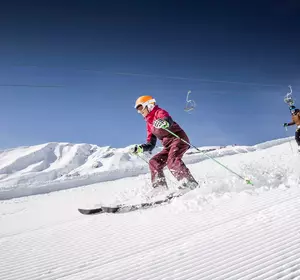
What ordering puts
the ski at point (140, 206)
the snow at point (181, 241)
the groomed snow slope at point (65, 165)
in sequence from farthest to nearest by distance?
the groomed snow slope at point (65, 165) → the ski at point (140, 206) → the snow at point (181, 241)

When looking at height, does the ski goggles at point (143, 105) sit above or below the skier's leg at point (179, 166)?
above

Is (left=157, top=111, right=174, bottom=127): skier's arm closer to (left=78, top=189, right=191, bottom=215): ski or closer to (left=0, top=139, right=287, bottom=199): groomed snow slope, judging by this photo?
(left=78, top=189, right=191, bottom=215): ski

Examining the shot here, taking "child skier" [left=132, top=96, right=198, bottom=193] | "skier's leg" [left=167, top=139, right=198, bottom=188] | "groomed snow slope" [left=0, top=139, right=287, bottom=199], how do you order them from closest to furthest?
"skier's leg" [left=167, top=139, right=198, bottom=188] < "child skier" [left=132, top=96, right=198, bottom=193] < "groomed snow slope" [left=0, top=139, right=287, bottom=199]

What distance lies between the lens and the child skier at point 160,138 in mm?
5793

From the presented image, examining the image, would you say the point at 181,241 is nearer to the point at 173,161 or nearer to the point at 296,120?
the point at 173,161

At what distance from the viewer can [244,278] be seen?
2.25 meters

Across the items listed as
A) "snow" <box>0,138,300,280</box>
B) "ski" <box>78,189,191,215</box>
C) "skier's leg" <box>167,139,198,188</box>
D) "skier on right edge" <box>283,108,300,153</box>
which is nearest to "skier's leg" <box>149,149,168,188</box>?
"skier's leg" <box>167,139,198,188</box>

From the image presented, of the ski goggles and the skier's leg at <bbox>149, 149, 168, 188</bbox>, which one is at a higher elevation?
the ski goggles

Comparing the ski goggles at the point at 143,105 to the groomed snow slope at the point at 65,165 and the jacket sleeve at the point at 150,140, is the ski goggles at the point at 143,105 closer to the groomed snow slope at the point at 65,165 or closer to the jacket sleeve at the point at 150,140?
the jacket sleeve at the point at 150,140

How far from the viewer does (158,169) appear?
6281 mm

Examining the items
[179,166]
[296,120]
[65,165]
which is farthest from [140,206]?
[65,165]

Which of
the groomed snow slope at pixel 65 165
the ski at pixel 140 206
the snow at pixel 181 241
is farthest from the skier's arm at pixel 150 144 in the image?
the groomed snow slope at pixel 65 165

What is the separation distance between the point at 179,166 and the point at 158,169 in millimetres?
784

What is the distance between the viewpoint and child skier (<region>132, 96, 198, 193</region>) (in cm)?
579
